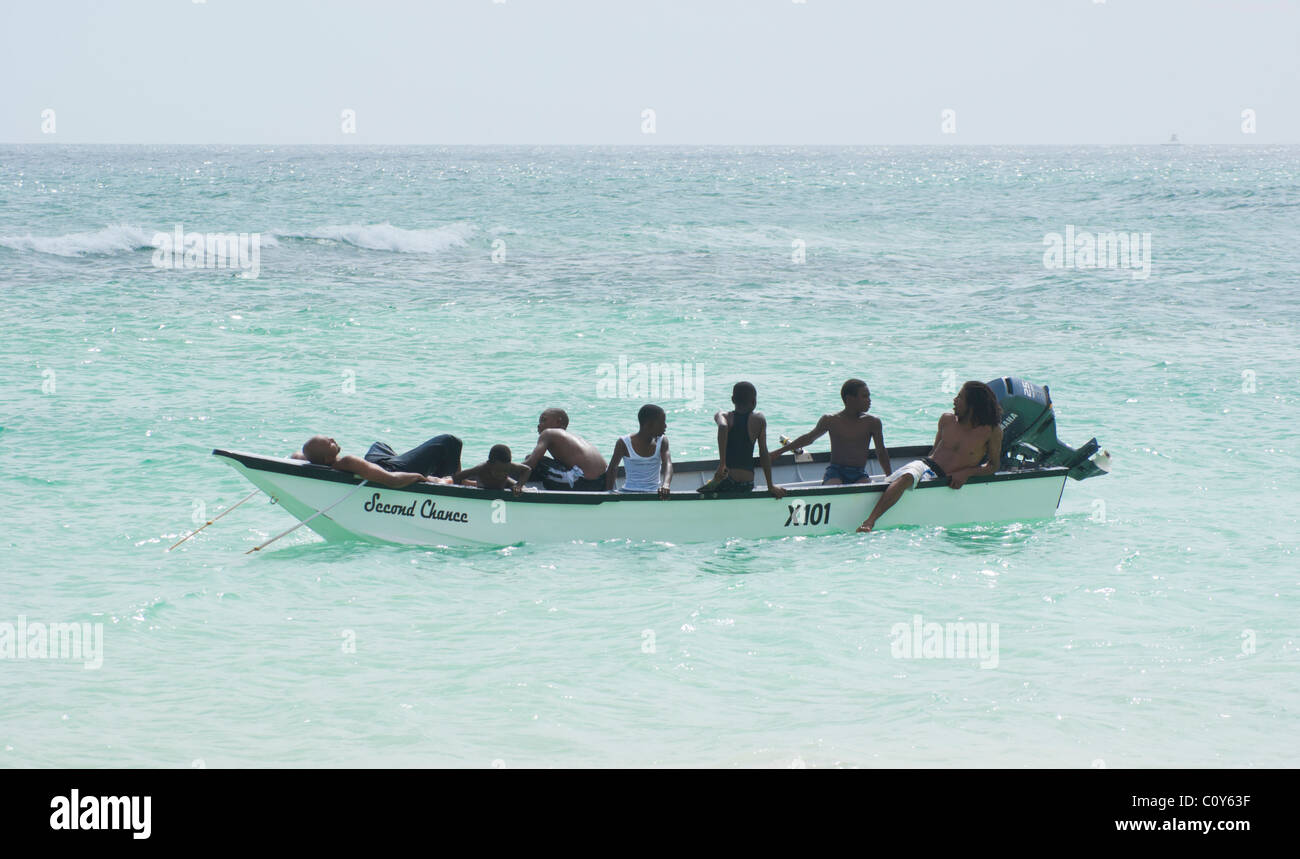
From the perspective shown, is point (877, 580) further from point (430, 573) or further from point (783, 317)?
point (783, 317)

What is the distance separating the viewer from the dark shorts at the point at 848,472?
11250 millimetres

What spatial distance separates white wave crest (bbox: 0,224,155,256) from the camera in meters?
36.3

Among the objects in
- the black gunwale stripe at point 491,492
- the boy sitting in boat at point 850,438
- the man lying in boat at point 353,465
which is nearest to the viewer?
the black gunwale stripe at point 491,492

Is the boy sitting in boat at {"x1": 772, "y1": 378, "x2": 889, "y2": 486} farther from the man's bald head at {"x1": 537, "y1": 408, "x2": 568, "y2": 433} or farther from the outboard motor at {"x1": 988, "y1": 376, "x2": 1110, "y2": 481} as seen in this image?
the man's bald head at {"x1": 537, "y1": 408, "x2": 568, "y2": 433}

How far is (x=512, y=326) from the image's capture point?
24.9m

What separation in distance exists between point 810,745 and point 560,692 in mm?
1735

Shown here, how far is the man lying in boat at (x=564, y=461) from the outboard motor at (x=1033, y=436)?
154 inches

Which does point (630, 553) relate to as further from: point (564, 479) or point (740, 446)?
point (740, 446)

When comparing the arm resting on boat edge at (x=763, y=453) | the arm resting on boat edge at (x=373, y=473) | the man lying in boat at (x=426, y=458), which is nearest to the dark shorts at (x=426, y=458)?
the man lying in boat at (x=426, y=458)

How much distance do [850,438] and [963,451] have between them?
1037 millimetres

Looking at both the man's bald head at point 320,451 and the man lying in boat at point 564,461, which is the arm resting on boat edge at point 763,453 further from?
Answer: the man's bald head at point 320,451

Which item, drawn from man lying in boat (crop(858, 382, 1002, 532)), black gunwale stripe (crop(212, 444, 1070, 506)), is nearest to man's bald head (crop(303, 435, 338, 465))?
black gunwale stripe (crop(212, 444, 1070, 506))
